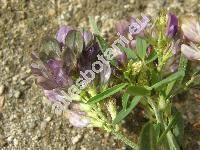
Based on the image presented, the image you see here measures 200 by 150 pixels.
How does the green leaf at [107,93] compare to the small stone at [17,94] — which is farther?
the small stone at [17,94]

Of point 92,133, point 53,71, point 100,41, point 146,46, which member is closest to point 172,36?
point 146,46

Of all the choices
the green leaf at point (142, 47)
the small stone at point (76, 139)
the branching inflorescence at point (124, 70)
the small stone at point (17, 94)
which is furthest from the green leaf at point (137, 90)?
the small stone at point (17, 94)

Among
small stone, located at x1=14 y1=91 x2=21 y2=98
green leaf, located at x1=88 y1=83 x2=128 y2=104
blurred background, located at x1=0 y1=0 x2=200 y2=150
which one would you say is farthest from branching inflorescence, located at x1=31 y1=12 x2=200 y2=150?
small stone, located at x1=14 y1=91 x2=21 y2=98

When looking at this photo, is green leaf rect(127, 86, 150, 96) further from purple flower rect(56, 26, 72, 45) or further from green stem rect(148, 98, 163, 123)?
purple flower rect(56, 26, 72, 45)

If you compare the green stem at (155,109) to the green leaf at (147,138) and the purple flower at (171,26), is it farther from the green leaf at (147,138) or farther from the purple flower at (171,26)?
the purple flower at (171,26)

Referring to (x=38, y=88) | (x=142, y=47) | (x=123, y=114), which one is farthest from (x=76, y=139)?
(x=142, y=47)

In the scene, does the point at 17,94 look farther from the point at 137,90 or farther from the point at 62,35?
the point at 137,90
